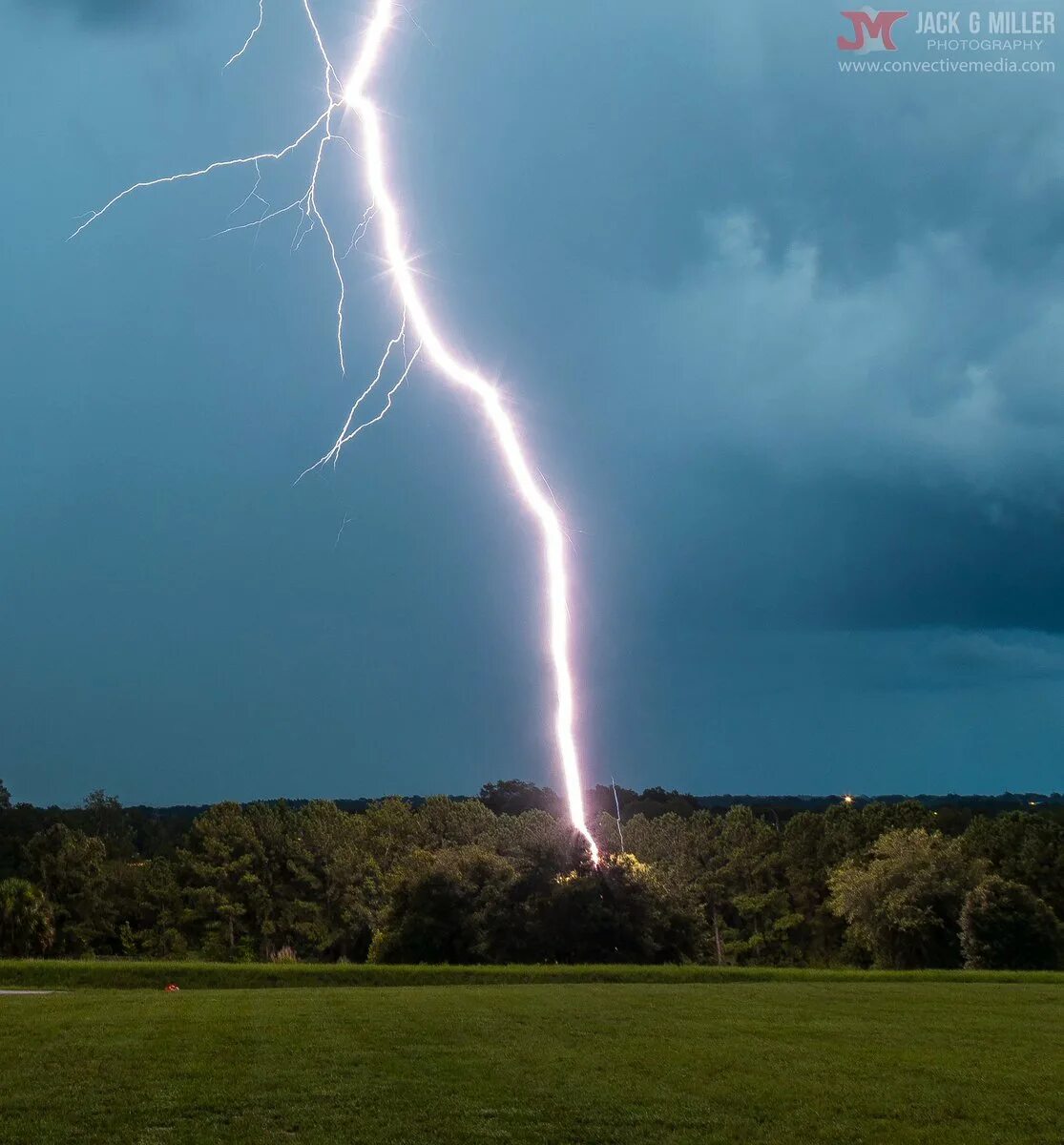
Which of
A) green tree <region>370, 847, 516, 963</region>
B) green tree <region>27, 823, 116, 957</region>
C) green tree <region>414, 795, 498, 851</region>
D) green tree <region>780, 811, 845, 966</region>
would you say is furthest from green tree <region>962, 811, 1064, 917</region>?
green tree <region>27, 823, 116, 957</region>

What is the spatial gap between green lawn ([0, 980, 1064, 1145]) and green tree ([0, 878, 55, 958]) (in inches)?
1077

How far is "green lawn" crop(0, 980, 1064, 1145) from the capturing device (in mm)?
7418

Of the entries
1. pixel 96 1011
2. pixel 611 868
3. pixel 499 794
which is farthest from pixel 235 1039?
pixel 499 794

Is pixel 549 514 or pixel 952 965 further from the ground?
pixel 549 514

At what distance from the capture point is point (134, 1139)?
7.00 m

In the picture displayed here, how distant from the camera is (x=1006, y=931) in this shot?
31.2 meters

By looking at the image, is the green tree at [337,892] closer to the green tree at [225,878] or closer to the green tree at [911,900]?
the green tree at [225,878]

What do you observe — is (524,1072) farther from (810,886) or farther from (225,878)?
(225,878)

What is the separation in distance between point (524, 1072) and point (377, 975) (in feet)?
47.5

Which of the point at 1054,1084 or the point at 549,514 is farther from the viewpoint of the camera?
the point at 549,514

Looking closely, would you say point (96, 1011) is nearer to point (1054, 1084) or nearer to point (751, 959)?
point (1054, 1084)

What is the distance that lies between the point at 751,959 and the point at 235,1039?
139 feet

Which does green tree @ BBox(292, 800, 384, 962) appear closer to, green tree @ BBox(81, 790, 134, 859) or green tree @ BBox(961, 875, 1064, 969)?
green tree @ BBox(81, 790, 134, 859)

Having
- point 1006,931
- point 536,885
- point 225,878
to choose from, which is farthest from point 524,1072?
point 225,878
